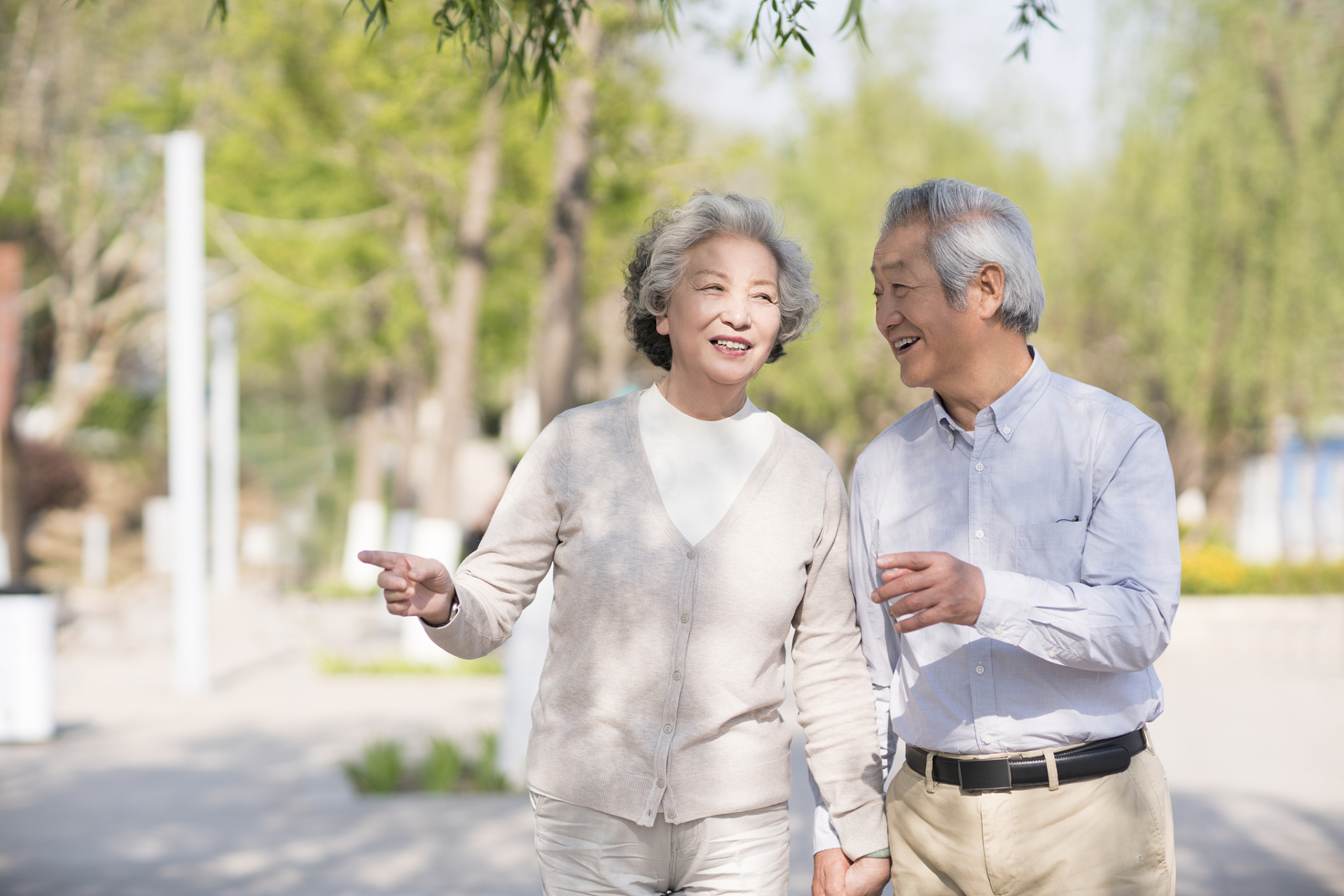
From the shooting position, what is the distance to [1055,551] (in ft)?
7.55

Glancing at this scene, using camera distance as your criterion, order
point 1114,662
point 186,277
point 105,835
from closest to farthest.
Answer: point 1114,662 → point 105,835 → point 186,277

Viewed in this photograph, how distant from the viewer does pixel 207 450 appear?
27297 millimetres

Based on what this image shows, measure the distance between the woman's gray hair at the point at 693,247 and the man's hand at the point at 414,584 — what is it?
73cm

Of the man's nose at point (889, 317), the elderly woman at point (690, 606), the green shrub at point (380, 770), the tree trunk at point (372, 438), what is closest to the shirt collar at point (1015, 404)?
the man's nose at point (889, 317)

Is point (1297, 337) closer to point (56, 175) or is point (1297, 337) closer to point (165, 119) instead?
point (165, 119)

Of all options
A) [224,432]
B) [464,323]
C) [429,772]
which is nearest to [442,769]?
[429,772]

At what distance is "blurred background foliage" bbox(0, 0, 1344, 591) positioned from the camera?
13.5m

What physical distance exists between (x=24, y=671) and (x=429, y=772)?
3303 millimetres

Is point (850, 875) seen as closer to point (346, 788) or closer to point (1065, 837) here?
point (1065, 837)

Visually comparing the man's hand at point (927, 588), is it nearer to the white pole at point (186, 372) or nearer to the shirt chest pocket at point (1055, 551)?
the shirt chest pocket at point (1055, 551)

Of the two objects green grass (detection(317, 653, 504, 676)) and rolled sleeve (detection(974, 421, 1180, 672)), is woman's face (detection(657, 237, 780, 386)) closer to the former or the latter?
rolled sleeve (detection(974, 421, 1180, 672))

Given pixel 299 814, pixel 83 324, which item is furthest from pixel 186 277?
pixel 83 324

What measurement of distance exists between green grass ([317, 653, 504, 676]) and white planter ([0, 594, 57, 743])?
323cm

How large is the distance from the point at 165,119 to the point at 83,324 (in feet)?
18.4
